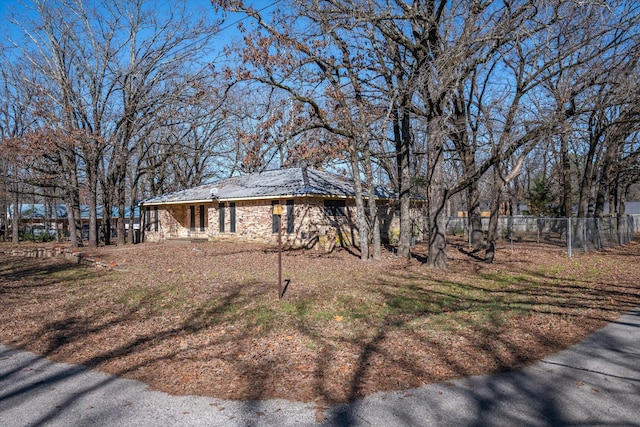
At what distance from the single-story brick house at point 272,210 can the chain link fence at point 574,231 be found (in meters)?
6.89

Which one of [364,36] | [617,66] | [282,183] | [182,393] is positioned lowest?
[182,393]

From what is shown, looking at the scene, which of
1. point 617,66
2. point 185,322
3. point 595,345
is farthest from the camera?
point 617,66

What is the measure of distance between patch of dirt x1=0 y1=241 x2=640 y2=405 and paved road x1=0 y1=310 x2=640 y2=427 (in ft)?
0.94

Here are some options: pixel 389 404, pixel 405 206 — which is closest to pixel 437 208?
pixel 405 206

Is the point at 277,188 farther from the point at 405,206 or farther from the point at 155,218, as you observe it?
the point at 155,218

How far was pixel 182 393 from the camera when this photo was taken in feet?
15.1

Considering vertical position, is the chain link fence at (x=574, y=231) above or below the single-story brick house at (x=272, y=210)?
below

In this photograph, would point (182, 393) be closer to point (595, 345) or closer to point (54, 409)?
point (54, 409)

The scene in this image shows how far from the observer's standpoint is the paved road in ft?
12.7

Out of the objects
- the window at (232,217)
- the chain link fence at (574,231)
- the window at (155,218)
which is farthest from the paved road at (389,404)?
the window at (155,218)

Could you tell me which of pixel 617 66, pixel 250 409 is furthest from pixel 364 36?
pixel 250 409

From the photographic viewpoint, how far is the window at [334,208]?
778 inches

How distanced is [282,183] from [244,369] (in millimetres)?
15939

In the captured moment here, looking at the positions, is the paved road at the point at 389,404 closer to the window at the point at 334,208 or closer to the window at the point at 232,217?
the window at the point at 334,208
